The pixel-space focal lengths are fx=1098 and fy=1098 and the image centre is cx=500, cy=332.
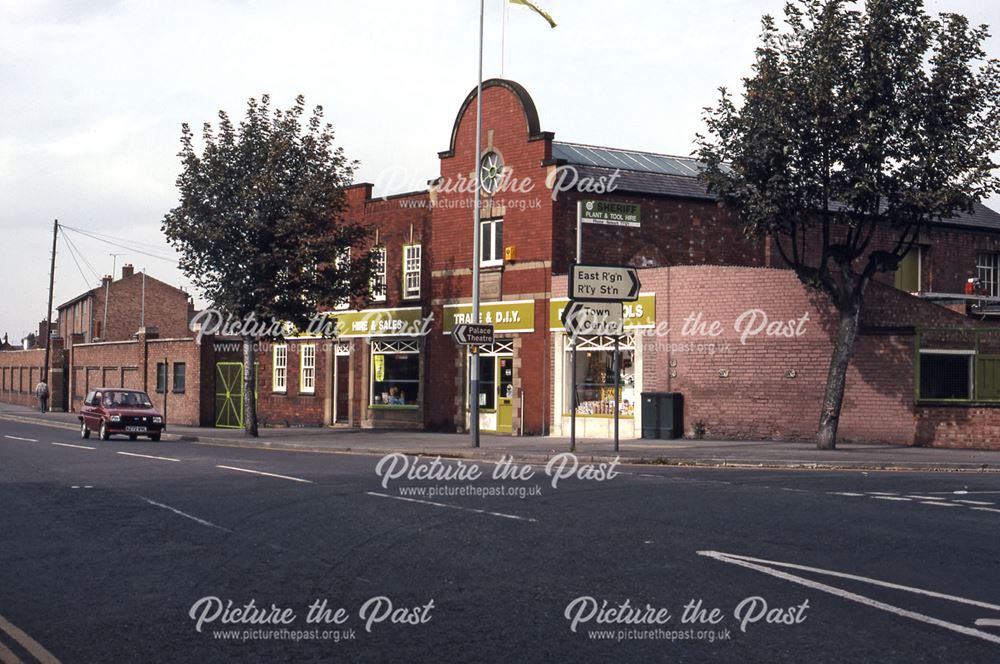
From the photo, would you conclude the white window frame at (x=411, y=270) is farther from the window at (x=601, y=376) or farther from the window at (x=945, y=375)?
the window at (x=945, y=375)

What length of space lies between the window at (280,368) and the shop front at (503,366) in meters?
11.8

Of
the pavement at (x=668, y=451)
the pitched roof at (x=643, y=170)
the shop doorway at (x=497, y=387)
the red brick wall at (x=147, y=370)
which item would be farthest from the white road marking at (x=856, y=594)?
the red brick wall at (x=147, y=370)

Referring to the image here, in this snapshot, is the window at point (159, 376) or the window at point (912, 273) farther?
the window at point (159, 376)

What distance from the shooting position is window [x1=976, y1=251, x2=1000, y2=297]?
1527 inches

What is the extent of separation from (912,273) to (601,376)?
1361 cm

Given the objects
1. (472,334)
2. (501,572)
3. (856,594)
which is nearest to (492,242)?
(472,334)

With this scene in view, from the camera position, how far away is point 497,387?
33.5 m

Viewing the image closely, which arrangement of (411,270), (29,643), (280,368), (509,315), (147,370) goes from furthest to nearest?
(147,370), (280,368), (411,270), (509,315), (29,643)

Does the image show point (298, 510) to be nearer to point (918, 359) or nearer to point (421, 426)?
point (918, 359)

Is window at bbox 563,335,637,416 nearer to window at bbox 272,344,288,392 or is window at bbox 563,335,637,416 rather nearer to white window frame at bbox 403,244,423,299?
white window frame at bbox 403,244,423,299

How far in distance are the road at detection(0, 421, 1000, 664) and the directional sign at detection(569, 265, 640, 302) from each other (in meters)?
6.79

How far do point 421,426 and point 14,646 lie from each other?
29.6 metres

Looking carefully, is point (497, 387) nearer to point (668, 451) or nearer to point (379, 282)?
point (379, 282)

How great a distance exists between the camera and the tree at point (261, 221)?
31969 millimetres
